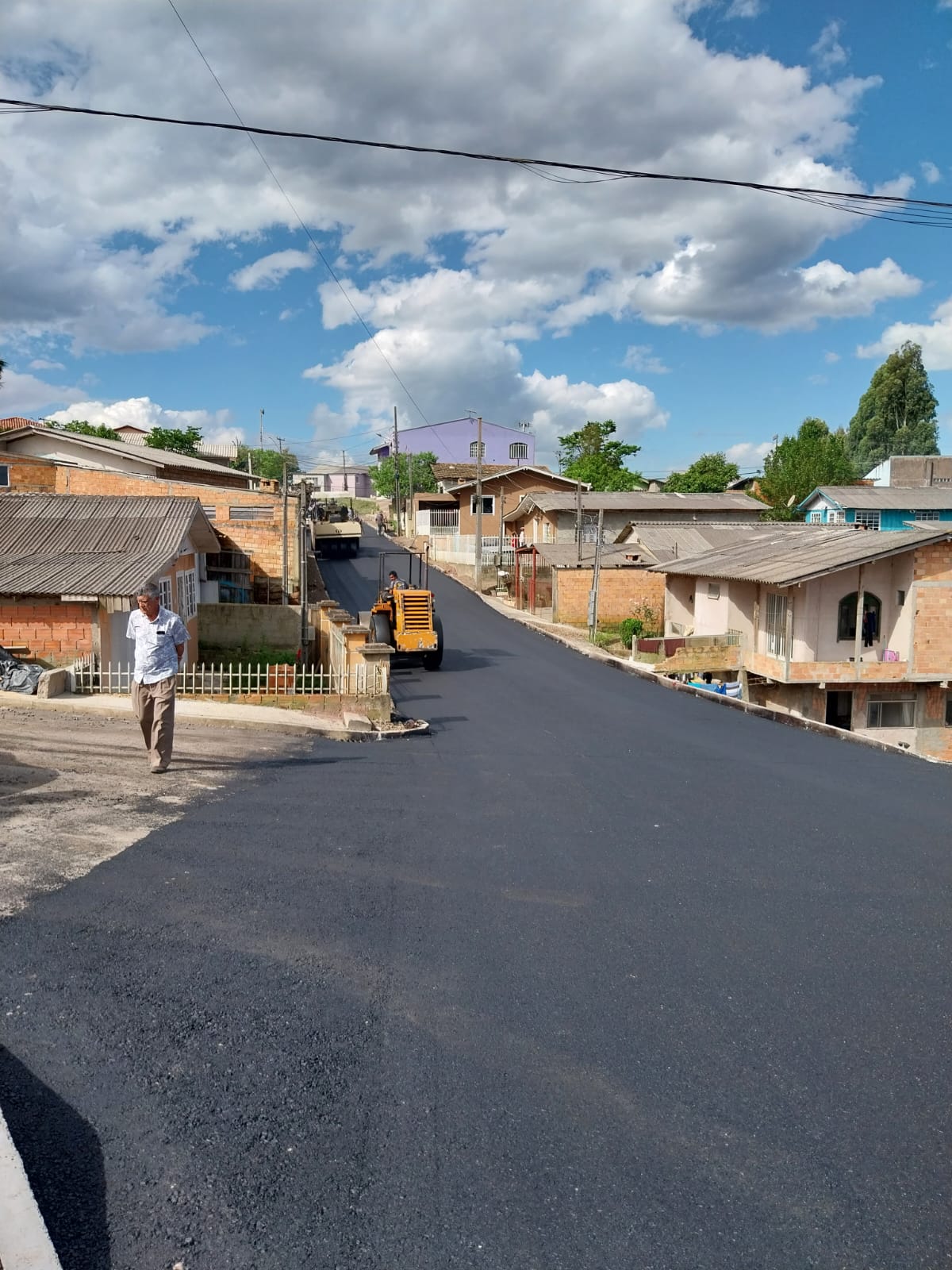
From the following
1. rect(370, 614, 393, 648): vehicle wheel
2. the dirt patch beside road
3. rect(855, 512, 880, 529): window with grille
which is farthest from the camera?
rect(855, 512, 880, 529): window with grille

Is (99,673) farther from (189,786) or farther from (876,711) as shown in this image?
(876,711)

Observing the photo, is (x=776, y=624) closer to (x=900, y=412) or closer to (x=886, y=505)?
(x=886, y=505)

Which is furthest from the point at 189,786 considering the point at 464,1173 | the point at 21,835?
the point at 464,1173

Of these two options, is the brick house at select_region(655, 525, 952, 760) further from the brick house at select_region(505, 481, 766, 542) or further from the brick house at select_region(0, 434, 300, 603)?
the brick house at select_region(505, 481, 766, 542)

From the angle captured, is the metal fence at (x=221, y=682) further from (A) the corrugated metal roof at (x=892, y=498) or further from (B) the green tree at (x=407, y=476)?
(B) the green tree at (x=407, y=476)

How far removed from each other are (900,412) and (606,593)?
4710 cm

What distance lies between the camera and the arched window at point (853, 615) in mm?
24047

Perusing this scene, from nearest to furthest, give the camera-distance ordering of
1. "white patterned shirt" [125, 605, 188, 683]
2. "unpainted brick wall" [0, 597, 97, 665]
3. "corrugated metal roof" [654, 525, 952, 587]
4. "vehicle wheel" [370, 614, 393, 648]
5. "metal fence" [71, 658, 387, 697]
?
"white patterned shirt" [125, 605, 188, 683] < "metal fence" [71, 658, 387, 697] < "unpainted brick wall" [0, 597, 97, 665] < "vehicle wheel" [370, 614, 393, 648] < "corrugated metal roof" [654, 525, 952, 587]

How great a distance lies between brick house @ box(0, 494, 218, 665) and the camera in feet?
49.1

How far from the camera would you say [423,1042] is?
13.8 ft

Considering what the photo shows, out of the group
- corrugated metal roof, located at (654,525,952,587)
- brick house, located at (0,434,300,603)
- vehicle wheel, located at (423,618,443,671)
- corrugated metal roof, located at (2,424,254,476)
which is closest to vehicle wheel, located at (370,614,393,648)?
vehicle wheel, located at (423,618,443,671)

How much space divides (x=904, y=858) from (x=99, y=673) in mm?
10822

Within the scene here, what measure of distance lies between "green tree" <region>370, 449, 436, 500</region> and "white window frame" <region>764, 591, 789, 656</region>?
52.5m

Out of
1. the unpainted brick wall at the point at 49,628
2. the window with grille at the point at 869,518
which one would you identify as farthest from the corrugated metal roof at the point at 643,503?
the unpainted brick wall at the point at 49,628
